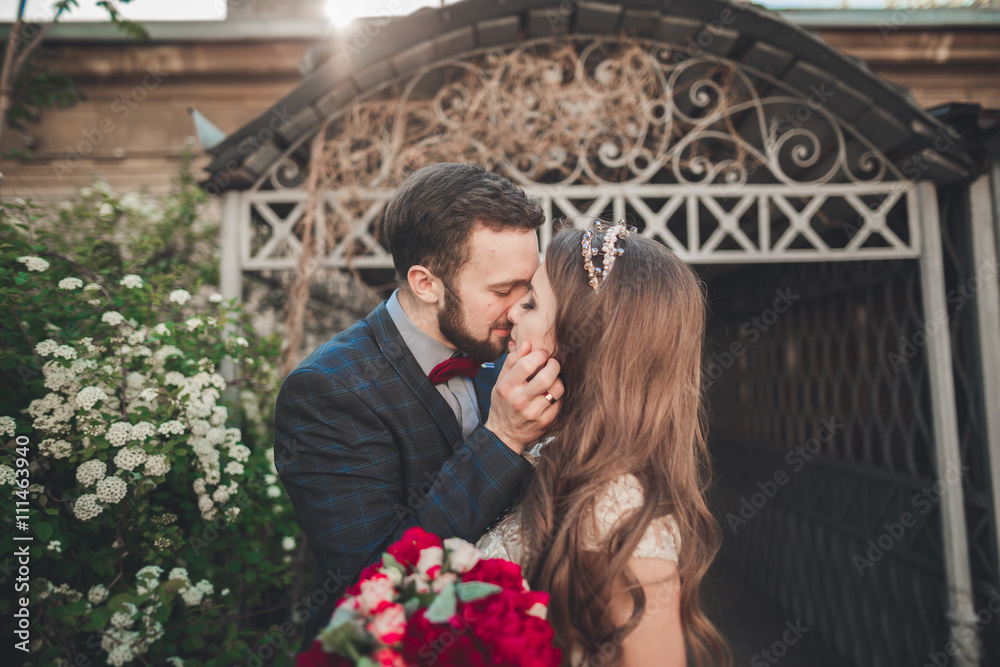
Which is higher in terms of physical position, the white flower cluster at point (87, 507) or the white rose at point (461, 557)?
the white rose at point (461, 557)

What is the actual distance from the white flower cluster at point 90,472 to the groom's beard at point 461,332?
1.42 m

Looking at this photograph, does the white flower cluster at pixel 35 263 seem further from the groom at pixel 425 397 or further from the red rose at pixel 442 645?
the red rose at pixel 442 645

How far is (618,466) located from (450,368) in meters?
0.69

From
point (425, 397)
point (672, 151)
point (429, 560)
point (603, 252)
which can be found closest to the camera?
point (429, 560)

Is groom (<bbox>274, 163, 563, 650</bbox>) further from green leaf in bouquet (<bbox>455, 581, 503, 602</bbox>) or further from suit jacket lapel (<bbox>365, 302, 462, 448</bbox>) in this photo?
green leaf in bouquet (<bbox>455, 581, 503, 602</bbox>)

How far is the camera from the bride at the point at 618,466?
1.35 m

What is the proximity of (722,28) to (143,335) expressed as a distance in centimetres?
334

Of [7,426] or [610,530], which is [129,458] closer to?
[7,426]

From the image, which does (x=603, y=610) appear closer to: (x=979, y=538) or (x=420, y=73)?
(x=420, y=73)

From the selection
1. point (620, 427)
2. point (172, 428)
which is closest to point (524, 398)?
point (620, 427)

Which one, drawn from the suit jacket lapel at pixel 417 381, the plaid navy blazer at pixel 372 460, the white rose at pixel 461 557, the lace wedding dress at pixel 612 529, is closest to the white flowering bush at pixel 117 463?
the plaid navy blazer at pixel 372 460

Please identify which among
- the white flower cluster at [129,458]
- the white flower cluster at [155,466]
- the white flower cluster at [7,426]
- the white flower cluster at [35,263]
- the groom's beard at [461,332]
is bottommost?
the white flower cluster at [155,466]

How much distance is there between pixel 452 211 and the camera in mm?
1909

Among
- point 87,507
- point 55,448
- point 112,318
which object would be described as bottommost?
point 87,507
